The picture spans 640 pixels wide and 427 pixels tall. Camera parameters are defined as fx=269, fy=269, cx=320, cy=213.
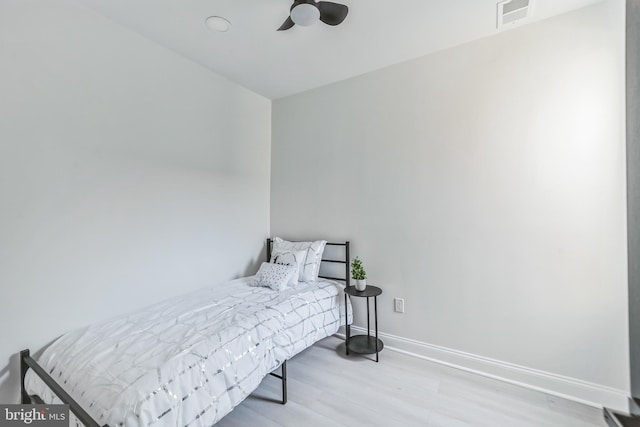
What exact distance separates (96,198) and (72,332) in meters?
0.90

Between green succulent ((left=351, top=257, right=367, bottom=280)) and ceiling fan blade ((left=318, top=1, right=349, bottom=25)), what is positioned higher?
ceiling fan blade ((left=318, top=1, right=349, bottom=25))

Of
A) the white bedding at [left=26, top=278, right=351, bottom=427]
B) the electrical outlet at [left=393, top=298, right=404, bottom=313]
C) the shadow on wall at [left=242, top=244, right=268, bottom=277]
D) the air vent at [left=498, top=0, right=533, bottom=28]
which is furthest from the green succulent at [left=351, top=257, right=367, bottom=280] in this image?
the air vent at [left=498, top=0, right=533, bottom=28]

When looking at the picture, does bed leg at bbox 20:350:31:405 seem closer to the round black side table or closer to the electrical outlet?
the round black side table

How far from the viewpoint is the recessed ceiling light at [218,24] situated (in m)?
2.02

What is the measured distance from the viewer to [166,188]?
2.37 m

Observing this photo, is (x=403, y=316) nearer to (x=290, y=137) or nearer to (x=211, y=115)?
(x=290, y=137)

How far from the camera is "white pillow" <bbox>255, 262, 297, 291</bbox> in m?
2.52

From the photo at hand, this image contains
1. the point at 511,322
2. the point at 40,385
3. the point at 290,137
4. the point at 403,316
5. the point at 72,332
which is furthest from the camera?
the point at 290,137

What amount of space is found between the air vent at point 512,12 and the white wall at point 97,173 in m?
2.51

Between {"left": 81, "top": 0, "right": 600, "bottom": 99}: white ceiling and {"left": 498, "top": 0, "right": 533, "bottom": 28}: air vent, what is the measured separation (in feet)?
0.15

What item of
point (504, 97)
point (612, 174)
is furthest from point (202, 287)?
point (612, 174)

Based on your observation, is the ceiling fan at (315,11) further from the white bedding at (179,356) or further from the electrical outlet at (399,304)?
the electrical outlet at (399,304)

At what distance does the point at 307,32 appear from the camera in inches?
85.3

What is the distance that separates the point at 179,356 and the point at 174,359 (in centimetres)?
3
